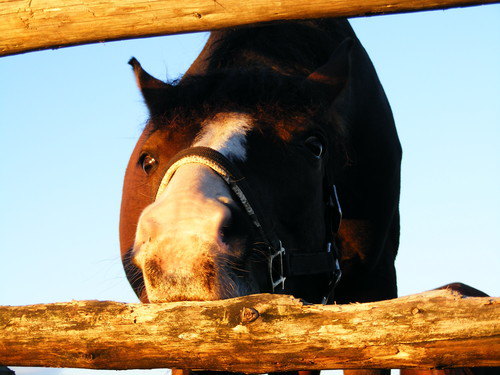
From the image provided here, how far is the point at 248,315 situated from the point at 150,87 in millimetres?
2727

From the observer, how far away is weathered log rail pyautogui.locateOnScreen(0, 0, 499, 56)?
2646 mm

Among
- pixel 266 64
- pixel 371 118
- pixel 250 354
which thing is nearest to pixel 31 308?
pixel 250 354

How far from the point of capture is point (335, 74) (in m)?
4.48

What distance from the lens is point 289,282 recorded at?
382 cm

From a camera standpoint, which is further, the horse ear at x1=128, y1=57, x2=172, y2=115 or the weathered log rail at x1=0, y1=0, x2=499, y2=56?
the horse ear at x1=128, y1=57, x2=172, y2=115

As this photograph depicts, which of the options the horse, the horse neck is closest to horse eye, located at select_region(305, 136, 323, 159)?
the horse

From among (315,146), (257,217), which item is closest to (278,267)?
(257,217)

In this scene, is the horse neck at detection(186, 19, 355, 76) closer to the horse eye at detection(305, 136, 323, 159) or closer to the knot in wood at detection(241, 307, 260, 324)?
the horse eye at detection(305, 136, 323, 159)

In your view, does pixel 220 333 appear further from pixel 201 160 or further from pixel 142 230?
pixel 201 160

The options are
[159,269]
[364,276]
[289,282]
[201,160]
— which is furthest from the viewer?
[364,276]

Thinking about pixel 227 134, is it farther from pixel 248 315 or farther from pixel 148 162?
pixel 248 315

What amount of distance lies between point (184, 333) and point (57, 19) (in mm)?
1543

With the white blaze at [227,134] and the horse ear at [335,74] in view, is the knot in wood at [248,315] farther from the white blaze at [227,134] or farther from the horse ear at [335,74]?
the horse ear at [335,74]

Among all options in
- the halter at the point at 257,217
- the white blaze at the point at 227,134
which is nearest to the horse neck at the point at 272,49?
the white blaze at the point at 227,134
